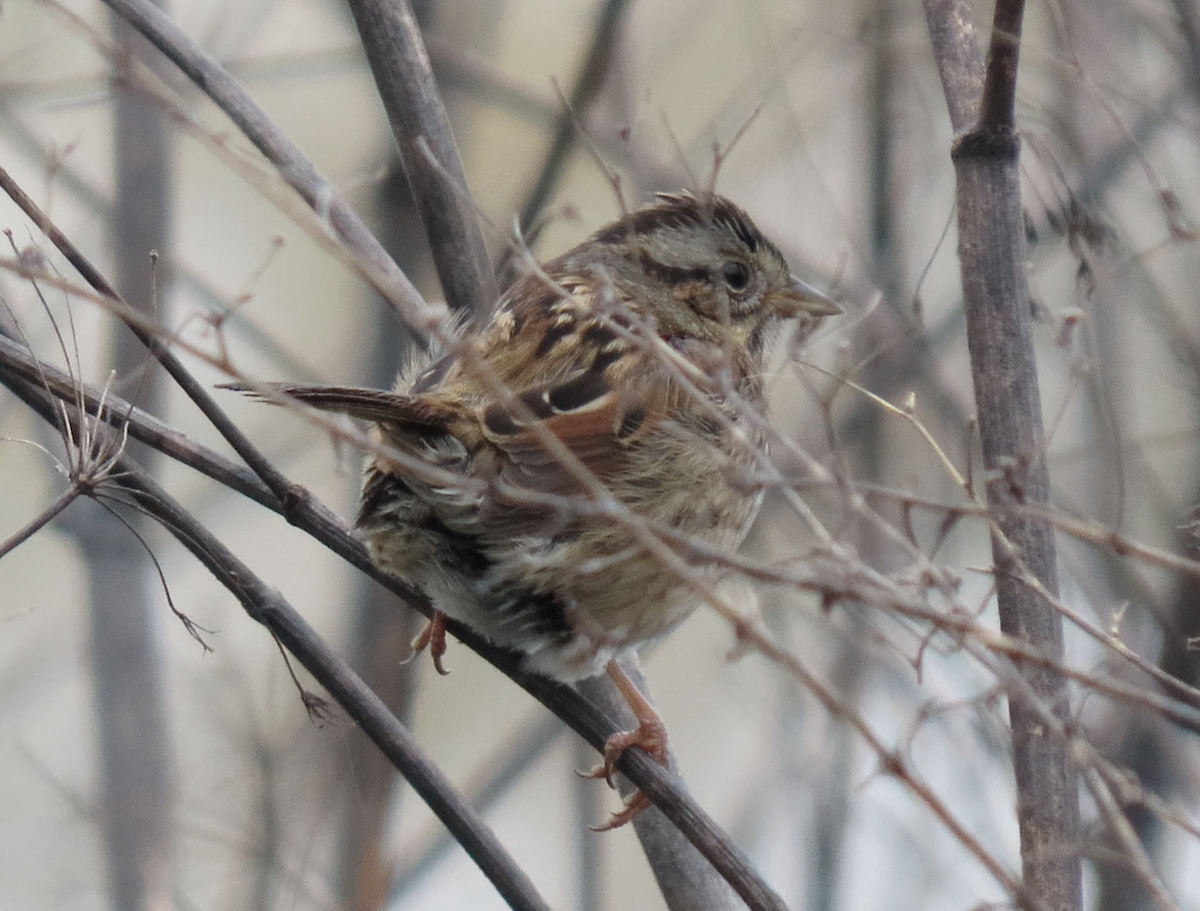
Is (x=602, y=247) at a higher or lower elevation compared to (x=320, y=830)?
higher

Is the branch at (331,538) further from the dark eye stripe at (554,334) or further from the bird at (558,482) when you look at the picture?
the dark eye stripe at (554,334)

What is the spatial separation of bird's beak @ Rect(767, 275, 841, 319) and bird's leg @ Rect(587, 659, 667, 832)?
112 centimetres

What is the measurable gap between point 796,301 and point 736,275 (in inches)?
7.0

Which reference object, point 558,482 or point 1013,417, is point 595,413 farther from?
point 1013,417

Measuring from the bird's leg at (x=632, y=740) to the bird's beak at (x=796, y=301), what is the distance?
112cm

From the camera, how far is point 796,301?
3.74 m

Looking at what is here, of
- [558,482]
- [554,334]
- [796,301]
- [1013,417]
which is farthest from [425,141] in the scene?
[1013,417]

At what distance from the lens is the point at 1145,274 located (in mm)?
4336

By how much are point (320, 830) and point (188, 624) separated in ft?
6.73

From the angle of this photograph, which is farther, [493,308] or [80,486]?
[493,308]

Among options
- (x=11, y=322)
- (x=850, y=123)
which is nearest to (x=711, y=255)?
(x=11, y=322)

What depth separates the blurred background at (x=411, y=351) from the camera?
4184 mm

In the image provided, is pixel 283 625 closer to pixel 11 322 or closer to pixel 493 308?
pixel 11 322

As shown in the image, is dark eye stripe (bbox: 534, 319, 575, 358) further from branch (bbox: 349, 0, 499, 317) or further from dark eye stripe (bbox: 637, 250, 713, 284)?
dark eye stripe (bbox: 637, 250, 713, 284)
